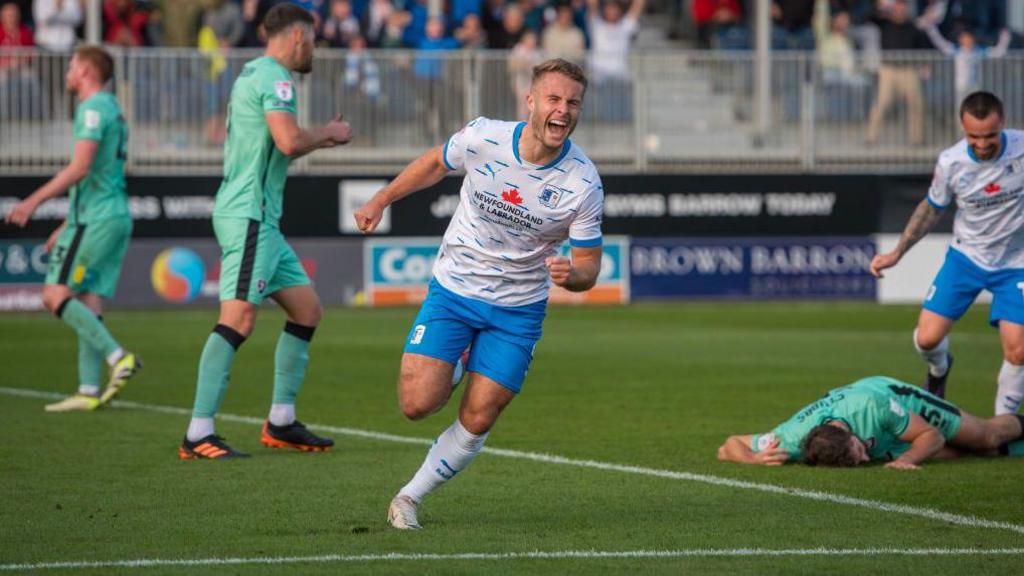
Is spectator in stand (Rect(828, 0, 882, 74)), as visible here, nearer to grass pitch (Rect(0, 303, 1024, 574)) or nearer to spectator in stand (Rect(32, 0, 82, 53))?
spectator in stand (Rect(32, 0, 82, 53))

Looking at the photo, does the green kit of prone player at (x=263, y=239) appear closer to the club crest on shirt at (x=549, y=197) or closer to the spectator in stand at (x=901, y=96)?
the club crest on shirt at (x=549, y=197)

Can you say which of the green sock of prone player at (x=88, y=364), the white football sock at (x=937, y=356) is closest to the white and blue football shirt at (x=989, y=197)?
the white football sock at (x=937, y=356)

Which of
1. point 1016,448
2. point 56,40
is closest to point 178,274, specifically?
point 56,40

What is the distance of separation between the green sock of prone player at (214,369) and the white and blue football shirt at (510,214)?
2303 millimetres

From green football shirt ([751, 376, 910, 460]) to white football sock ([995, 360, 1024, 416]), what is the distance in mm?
1592

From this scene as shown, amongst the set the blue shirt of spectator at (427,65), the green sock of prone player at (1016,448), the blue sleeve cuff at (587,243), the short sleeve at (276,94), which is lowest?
the green sock of prone player at (1016,448)

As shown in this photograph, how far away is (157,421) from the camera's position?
1104 cm

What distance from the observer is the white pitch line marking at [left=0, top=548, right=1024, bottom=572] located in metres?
6.29

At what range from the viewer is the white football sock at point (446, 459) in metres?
7.22

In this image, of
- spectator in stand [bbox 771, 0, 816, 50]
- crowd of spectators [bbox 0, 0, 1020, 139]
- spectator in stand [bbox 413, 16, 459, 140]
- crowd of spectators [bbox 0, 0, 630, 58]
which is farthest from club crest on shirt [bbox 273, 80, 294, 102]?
spectator in stand [bbox 771, 0, 816, 50]

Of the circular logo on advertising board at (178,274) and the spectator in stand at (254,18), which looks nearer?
the circular logo on advertising board at (178,274)

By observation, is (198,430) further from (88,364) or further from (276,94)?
(88,364)

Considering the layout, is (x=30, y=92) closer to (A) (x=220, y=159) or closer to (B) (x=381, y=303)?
(A) (x=220, y=159)

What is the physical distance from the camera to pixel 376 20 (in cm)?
2508
